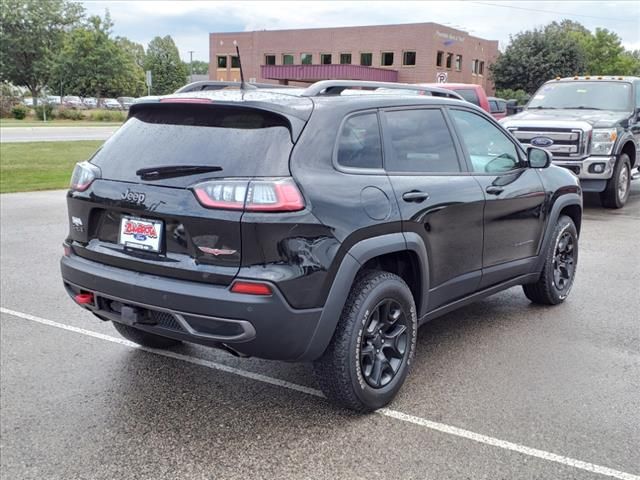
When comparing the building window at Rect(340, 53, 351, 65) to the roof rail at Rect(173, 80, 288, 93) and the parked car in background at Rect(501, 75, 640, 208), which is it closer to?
the parked car in background at Rect(501, 75, 640, 208)

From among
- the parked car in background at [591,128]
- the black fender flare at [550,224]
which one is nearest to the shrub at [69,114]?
the parked car in background at [591,128]

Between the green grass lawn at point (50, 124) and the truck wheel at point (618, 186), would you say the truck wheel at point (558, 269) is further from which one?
the green grass lawn at point (50, 124)

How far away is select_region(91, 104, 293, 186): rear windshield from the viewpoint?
11.0 ft

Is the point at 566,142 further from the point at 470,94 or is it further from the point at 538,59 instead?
the point at 538,59

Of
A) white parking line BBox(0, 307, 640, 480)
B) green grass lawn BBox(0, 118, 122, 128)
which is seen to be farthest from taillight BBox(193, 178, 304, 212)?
green grass lawn BBox(0, 118, 122, 128)

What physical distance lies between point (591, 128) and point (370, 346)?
8.47 metres

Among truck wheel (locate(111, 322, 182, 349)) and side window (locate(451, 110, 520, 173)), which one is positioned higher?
side window (locate(451, 110, 520, 173))

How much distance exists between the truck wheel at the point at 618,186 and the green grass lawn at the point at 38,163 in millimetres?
A: 10425

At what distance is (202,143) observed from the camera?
137 inches

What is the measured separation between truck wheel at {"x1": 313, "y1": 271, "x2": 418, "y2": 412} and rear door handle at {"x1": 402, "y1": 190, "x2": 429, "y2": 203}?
447mm

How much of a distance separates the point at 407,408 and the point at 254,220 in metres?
1.50

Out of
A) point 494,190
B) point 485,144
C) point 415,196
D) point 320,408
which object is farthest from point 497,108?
point 320,408

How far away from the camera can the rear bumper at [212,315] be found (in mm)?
3209

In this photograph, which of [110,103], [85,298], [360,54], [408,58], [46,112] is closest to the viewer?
[85,298]
